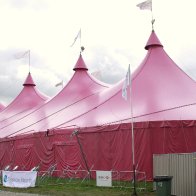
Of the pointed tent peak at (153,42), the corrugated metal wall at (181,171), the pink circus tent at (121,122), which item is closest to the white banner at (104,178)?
the pink circus tent at (121,122)

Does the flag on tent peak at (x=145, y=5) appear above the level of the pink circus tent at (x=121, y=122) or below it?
above

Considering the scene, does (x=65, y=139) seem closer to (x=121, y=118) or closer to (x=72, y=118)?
(x=72, y=118)

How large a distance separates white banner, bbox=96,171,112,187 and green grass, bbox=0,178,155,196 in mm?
207

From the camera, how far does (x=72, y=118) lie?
18.3 m

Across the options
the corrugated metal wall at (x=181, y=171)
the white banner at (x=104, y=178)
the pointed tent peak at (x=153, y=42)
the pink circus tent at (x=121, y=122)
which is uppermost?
Answer: the pointed tent peak at (x=153, y=42)

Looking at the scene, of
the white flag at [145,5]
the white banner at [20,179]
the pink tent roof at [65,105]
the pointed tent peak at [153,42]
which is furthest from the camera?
Result: the pink tent roof at [65,105]

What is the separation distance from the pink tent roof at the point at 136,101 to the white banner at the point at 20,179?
3092 millimetres

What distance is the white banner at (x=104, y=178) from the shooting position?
13.9 meters

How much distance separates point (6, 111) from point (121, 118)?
487 inches

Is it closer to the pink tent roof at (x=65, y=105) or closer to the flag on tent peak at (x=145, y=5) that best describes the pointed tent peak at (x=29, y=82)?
the pink tent roof at (x=65, y=105)

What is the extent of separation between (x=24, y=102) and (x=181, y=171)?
16939 mm

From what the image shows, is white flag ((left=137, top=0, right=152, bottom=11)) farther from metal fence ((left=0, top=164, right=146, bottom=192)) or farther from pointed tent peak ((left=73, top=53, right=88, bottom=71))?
metal fence ((left=0, top=164, right=146, bottom=192))

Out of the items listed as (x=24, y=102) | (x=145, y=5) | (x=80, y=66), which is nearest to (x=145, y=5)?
(x=145, y=5)

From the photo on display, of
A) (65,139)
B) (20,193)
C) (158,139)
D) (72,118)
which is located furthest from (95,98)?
(20,193)
